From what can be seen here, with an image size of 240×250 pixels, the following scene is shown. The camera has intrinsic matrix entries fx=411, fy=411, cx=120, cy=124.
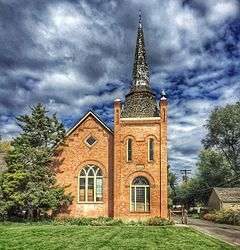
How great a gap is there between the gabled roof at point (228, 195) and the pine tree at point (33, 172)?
2797 cm

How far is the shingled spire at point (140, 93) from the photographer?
35562mm

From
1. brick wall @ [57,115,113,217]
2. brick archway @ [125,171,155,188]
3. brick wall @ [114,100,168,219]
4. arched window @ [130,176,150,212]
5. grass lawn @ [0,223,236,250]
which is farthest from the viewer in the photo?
brick wall @ [57,115,113,217]

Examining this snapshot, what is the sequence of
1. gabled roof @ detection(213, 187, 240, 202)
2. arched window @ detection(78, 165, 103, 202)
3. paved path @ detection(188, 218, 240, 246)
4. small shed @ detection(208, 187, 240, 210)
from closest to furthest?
1. paved path @ detection(188, 218, 240, 246)
2. arched window @ detection(78, 165, 103, 202)
3. small shed @ detection(208, 187, 240, 210)
4. gabled roof @ detection(213, 187, 240, 202)

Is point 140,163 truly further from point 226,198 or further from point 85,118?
point 226,198

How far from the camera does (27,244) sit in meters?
19.1

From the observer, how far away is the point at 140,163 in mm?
33969

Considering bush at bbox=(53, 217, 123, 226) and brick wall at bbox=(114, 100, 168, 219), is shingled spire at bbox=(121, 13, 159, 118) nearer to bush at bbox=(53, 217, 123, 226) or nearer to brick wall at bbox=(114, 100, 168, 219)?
brick wall at bbox=(114, 100, 168, 219)

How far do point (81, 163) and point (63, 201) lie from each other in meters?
3.65

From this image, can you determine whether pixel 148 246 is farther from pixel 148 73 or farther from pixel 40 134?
pixel 148 73

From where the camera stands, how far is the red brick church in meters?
33.4

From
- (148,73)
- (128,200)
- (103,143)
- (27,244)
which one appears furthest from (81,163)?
(27,244)

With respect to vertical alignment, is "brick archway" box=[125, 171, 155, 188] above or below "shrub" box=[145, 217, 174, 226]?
above

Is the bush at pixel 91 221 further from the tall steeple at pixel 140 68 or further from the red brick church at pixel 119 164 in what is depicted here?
the tall steeple at pixel 140 68

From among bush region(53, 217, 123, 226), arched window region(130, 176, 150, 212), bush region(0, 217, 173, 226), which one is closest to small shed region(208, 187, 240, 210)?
arched window region(130, 176, 150, 212)
